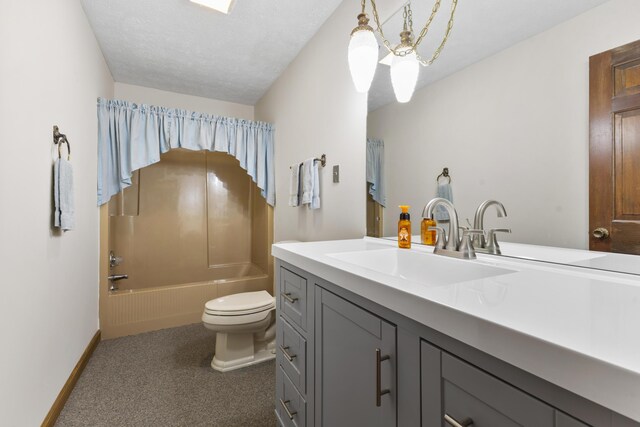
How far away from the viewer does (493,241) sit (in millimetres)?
1064

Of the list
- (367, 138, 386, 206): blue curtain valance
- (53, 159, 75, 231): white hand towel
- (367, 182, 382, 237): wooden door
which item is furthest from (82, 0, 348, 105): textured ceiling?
(367, 182, 382, 237): wooden door

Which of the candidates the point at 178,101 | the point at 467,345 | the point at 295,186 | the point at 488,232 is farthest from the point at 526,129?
the point at 178,101

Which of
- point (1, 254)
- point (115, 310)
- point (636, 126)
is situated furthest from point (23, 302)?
point (636, 126)

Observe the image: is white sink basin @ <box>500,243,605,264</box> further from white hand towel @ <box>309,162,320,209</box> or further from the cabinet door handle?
white hand towel @ <box>309,162,320,209</box>

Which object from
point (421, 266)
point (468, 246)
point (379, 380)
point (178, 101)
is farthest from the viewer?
point (178, 101)

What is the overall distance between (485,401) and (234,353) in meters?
1.83

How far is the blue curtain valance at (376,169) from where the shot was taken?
1574 mm

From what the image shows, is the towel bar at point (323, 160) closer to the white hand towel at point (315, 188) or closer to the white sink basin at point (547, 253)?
the white hand towel at point (315, 188)

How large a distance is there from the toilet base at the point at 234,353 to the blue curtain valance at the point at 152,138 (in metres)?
1.49

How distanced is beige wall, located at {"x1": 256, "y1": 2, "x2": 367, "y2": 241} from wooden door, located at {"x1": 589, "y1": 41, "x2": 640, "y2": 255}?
3.30ft

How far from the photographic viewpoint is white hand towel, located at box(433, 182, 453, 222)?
3.99 ft

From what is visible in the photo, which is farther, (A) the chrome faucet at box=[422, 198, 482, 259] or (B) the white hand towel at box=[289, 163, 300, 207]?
(B) the white hand towel at box=[289, 163, 300, 207]

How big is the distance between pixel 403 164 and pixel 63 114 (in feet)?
5.97

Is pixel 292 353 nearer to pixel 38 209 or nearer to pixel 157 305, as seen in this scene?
pixel 38 209
